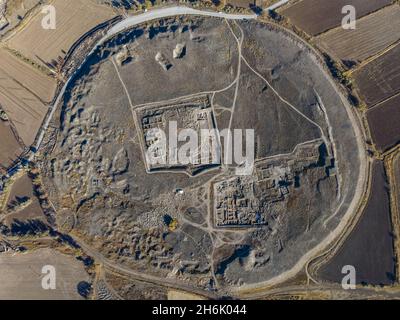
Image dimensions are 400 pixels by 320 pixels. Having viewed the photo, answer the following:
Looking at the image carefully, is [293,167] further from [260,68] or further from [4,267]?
[4,267]

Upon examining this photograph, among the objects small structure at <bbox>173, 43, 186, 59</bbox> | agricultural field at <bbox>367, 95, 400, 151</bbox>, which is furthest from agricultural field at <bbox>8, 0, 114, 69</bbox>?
agricultural field at <bbox>367, 95, 400, 151</bbox>

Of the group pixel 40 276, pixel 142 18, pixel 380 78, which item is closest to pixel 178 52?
pixel 142 18

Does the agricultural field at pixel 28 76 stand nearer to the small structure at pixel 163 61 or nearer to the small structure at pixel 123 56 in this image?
the small structure at pixel 123 56

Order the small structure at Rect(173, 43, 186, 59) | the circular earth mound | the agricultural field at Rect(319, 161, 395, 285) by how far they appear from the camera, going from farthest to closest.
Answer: the small structure at Rect(173, 43, 186, 59)
the circular earth mound
the agricultural field at Rect(319, 161, 395, 285)

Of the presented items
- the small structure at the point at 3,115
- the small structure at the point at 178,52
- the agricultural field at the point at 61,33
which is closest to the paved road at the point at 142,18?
the agricultural field at the point at 61,33

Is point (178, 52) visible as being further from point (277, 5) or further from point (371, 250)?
point (371, 250)

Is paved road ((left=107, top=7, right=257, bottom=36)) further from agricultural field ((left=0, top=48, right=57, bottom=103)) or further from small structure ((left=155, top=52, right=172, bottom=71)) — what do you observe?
agricultural field ((left=0, top=48, right=57, bottom=103))
